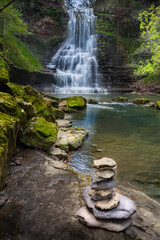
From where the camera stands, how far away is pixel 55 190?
303cm

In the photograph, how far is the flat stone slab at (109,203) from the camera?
7.74ft

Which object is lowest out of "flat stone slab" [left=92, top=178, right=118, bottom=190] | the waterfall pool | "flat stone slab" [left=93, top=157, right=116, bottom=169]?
the waterfall pool

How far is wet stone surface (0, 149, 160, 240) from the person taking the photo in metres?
2.13

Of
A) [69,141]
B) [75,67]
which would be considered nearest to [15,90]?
[69,141]

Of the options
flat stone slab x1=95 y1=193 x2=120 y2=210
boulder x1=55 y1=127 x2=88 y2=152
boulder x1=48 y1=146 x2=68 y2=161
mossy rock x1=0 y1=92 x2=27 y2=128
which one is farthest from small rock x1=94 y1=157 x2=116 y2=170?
boulder x1=55 y1=127 x2=88 y2=152

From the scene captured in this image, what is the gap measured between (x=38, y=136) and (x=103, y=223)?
2960 mm

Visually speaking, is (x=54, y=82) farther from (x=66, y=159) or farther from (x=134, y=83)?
(x=66, y=159)

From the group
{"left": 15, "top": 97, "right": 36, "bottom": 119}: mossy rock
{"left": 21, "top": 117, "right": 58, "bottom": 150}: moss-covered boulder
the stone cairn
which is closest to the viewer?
the stone cairn

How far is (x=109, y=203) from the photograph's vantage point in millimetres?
2438

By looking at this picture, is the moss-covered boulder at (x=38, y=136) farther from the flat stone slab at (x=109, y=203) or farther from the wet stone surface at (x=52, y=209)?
the flat stone slab at (x=109, y=203)

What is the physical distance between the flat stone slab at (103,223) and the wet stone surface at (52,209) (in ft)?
0.16

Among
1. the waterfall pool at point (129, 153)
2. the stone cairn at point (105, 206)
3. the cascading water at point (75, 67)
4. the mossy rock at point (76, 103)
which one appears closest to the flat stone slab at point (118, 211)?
the stone cairn at point (105, 206)

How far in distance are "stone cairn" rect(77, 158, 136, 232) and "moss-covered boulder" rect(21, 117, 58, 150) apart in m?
2.22

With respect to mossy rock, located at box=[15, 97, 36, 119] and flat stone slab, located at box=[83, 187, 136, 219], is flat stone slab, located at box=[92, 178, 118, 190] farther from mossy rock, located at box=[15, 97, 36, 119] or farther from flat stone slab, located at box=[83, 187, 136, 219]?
mossy rock, located at box=[15, 97, 36, 119]
